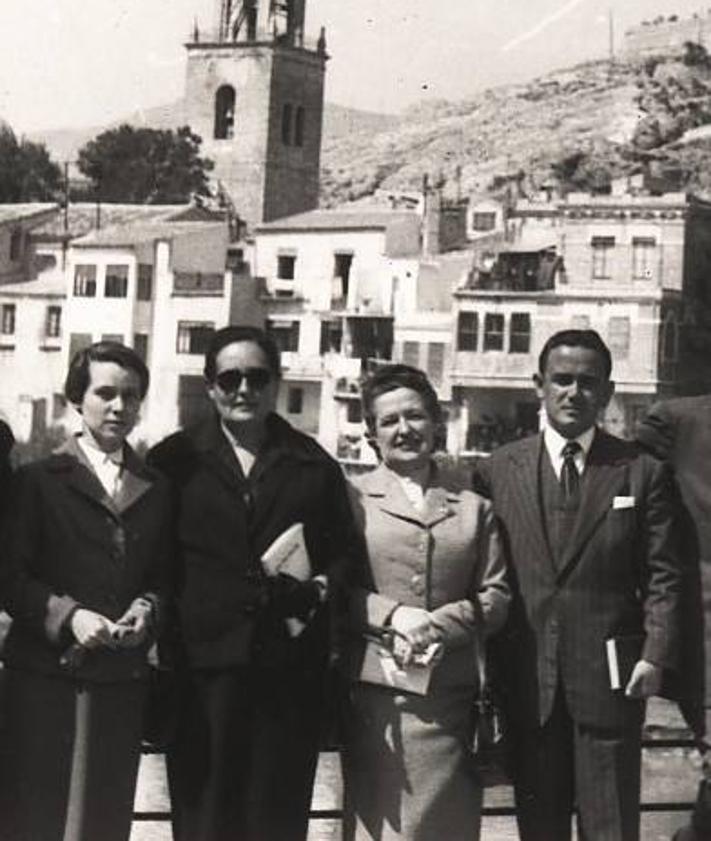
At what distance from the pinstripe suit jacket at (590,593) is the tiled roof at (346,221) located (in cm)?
3700

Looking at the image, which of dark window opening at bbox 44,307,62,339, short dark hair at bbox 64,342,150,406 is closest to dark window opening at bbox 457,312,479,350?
dark window opening at bbox 44,307,62,339

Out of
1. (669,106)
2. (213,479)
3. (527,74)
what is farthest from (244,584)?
(527,74)

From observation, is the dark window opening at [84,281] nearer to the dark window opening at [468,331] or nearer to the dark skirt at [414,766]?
the dark window opening at [468,331]

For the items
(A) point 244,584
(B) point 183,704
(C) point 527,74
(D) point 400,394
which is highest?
(C) point 527,74

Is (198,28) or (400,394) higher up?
(198,28)

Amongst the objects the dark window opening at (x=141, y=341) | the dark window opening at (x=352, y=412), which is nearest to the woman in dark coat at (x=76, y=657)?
the dark window opening at (x=352, y=412)

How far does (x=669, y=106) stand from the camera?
214 feet

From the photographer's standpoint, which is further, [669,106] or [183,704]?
[669,106]

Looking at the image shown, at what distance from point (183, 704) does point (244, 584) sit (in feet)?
1.22

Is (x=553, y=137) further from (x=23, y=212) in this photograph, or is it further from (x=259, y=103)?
(x=23, y=212)

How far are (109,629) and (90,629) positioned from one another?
2.0 inches

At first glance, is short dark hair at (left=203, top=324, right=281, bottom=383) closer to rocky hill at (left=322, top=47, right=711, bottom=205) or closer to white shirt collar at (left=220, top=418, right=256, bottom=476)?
white shirt collar at (left=220, top=418, right=256, bottom=476)

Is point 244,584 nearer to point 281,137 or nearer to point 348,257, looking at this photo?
point 348,257

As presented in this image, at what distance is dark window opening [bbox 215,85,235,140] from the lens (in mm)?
60281
